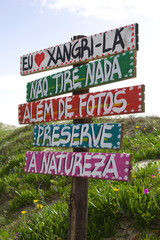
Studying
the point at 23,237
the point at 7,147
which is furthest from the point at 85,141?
the point at 7,147

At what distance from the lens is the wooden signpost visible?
3.99 meters

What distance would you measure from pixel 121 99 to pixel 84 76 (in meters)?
0.77

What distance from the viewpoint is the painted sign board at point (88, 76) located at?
406 centimetres

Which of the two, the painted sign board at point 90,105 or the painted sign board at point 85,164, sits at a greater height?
the painted sign board at point 90,105

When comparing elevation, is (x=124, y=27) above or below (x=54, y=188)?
above

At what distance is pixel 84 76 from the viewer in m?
4.46

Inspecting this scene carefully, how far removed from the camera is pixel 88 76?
14.5ft

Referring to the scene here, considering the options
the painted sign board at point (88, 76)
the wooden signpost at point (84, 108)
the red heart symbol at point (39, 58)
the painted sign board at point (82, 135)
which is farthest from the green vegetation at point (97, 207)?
the red heart symbol at point (39, 58)

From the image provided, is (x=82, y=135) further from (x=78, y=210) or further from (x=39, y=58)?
(x=39, y=58)

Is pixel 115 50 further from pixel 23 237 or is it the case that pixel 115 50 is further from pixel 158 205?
pixel 23 237

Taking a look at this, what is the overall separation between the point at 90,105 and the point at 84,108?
12cm

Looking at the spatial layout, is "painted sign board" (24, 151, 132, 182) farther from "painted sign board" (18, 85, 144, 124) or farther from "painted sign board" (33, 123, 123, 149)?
"painted sign board" (18, 85, 144, 124)

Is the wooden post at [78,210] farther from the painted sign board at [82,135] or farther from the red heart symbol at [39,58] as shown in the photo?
the red heart symbol at [39,58]

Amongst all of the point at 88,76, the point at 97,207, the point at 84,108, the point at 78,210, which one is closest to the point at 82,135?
the point at 84,108
